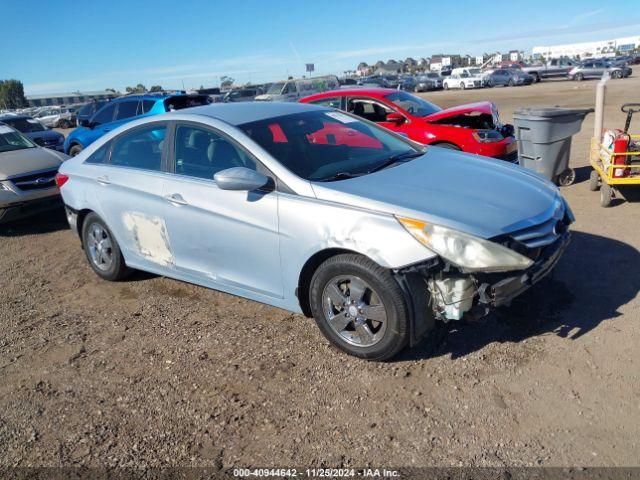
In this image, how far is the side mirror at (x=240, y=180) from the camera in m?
3.61

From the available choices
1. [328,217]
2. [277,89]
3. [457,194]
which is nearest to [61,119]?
[277,89]

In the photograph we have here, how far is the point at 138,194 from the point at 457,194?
268 centimetres

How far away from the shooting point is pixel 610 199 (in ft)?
21.0

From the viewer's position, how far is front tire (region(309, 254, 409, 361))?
321cm

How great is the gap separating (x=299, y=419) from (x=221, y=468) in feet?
1.74

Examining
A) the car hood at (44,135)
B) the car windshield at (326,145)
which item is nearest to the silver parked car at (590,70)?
the car hood at (44,135)

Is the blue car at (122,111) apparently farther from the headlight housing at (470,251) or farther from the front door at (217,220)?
the headlight housing at (470,251)

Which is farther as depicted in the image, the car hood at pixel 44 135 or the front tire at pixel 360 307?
the car hood at pixel 44 135

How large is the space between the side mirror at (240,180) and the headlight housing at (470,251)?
1.22 metres

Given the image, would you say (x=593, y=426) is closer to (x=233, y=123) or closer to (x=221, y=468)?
(x=221, y=468)

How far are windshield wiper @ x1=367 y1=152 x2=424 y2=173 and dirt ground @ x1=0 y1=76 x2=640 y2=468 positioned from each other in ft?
4.33

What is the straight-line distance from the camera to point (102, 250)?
17.1 ft

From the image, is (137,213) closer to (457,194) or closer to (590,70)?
(457,194)

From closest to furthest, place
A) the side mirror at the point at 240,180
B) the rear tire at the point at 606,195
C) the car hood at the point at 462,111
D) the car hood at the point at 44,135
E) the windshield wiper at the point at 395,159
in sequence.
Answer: the side mirror at the point at 240,180 < the windshield wiper at the point at 395,159 < the rear tire at the point at 606,195 < the car hood at the point at 462,111 < the car hood at the point at 44,135
